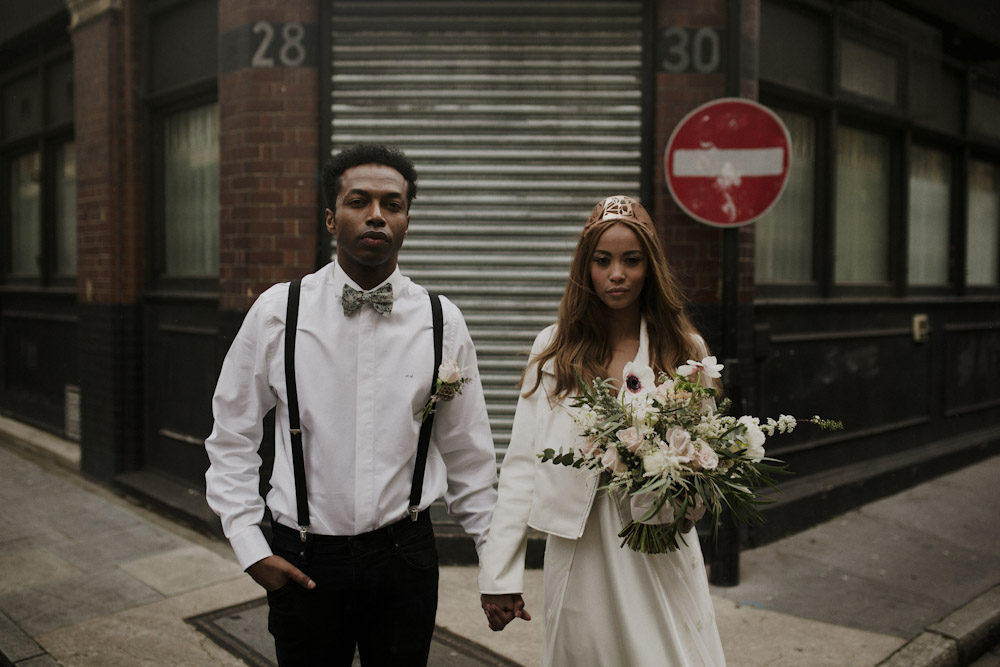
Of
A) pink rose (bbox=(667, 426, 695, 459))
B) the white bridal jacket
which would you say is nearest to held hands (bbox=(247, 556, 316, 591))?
the white bridal jacket

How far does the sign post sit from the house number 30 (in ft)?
8.44

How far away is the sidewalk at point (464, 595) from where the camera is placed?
4.25 metres

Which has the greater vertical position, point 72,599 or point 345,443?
point 345,443

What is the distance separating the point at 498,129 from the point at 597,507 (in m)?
3.86

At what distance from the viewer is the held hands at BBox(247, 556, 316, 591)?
2.28 meters

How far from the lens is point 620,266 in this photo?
2521 millimetres

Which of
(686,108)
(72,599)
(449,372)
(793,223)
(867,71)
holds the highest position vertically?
(867,71)

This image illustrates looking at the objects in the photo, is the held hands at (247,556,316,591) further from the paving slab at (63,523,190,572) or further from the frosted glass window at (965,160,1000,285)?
the frosted glass window at (965,160,1000,285)

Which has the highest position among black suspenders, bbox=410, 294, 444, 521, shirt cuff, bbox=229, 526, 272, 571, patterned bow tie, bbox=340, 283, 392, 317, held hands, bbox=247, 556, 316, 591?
patterned bow tie, bbox=340, 283, 392, 317

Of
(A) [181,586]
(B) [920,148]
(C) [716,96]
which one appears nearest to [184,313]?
(A) [181,586]

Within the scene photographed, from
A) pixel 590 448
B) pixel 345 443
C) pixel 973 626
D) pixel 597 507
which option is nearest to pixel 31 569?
pixel 345 443

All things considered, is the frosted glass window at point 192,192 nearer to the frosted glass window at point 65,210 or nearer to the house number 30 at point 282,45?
the house number 30 at point 282,45

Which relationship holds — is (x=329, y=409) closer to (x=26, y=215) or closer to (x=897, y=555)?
(x=897, y=555)

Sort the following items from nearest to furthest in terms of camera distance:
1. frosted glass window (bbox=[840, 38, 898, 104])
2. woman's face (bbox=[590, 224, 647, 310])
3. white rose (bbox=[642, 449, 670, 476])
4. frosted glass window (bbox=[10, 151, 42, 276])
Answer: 1. white rose (bbox=[642, 449, 670, 476])
2. woman's face (bbox=[590, 224, 647, 310])
3. frosted glass window (bbox=[840, 38, 898, 104])
4. frosted glass window (bbox=[10, 151, 42, 276])
